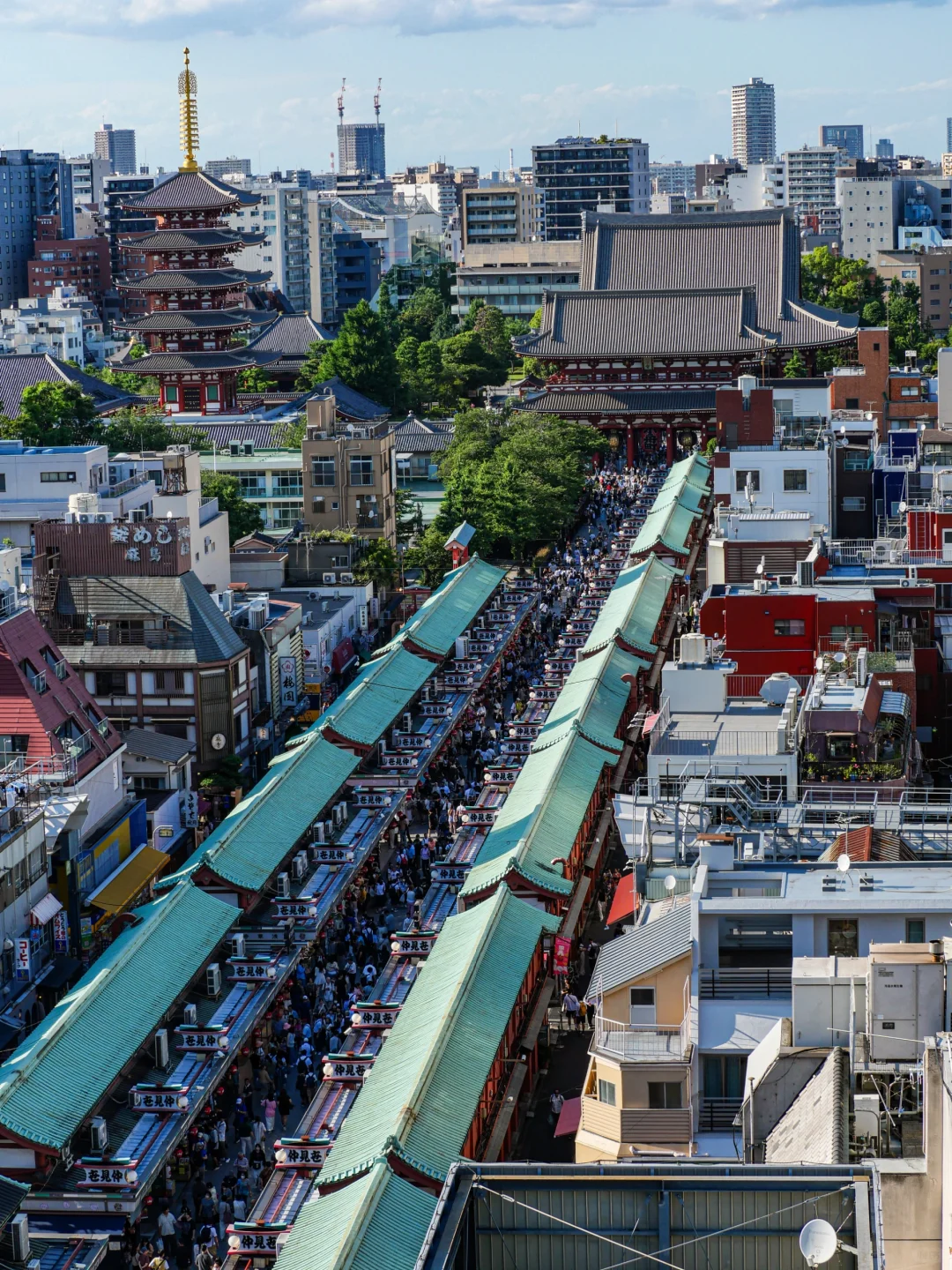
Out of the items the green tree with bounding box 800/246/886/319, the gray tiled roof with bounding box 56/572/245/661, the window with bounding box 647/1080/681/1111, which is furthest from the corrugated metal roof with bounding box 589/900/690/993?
the green tree with bounding box 800/246/886/319

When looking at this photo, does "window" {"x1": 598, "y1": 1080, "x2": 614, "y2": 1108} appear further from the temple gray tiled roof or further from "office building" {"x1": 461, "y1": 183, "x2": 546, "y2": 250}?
"office building" {"x1": 461, "y1": 183, "x2": 546, "y2": 250}

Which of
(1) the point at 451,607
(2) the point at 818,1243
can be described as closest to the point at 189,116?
(1) the point at 451,607

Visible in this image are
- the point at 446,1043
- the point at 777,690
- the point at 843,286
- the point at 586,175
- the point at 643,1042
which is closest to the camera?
the point at 643,1042

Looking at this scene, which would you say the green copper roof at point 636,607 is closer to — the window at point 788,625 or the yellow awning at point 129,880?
the window at point 788,625

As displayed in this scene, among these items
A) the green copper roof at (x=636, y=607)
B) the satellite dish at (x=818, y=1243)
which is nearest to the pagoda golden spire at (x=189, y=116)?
the green copper roof at (x=636, y=607)

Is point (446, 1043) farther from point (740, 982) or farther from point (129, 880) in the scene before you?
point (129, 880)
